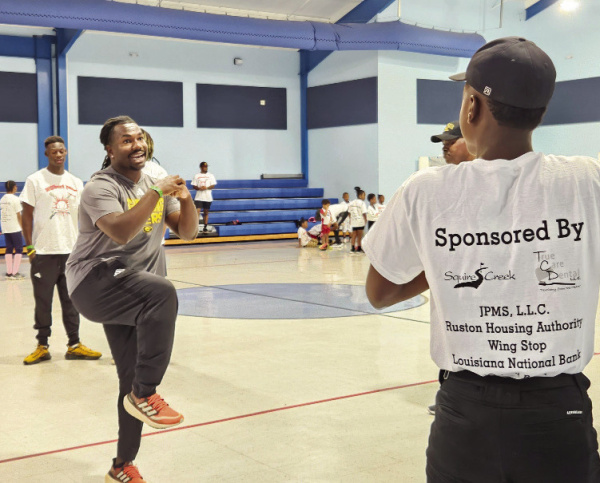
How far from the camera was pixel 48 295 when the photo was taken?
7.03 m

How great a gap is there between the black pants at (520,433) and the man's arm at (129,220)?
2280 mm

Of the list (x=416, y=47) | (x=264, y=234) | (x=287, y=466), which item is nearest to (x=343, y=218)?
(x=264, y=234)

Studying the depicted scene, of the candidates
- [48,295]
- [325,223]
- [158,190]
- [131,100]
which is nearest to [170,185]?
[158,190]

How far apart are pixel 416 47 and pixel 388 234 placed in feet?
66.4

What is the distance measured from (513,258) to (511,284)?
56mm

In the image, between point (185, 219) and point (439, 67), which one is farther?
point (439, 67)

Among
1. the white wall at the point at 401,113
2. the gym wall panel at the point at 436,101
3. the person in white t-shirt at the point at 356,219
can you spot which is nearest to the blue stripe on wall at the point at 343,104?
the white wall at the point at 401,113

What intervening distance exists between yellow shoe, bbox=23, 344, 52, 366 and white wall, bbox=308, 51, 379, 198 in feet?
53.6

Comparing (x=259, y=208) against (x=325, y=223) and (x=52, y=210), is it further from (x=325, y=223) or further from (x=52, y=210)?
(x=52, y=210)

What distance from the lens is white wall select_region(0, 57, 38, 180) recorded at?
2058 cm

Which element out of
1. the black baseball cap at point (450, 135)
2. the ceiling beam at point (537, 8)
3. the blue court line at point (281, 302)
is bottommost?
the blue court line at point (281, 302)

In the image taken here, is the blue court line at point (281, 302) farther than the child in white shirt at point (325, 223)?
No

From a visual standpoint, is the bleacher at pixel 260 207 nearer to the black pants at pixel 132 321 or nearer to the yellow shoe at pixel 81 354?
the yellow shoe at pixel 81 354

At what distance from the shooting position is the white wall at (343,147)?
22.5 meters
